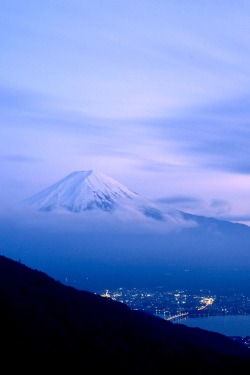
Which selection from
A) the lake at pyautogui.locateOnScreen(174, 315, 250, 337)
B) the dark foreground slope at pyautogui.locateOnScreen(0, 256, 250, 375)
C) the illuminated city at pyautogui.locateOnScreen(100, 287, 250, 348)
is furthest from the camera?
the illuminated city at pyautogui.locateOnScreen(100, 287, 250, 348)

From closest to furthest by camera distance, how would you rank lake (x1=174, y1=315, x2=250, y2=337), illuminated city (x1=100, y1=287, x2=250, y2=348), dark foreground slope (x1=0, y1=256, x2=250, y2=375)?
dark foreground slope (x1=0, y1=256, x2=250, y2=375) → lake (x1=174, y1=315, x2=250, y2=337) → illuminated city (x1=100, y1=287, x2=250, y2=348)

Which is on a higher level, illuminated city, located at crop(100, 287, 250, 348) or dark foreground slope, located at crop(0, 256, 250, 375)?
illuminated city, located at crop(100, 287, 250, 348)

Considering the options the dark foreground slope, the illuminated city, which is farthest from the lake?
the dark foreground slope

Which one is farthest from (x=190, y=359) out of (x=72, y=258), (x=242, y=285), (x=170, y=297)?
(x=72, y=258)

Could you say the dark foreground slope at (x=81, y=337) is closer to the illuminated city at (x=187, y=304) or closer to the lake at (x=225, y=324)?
the lake at (x=225, y=324)

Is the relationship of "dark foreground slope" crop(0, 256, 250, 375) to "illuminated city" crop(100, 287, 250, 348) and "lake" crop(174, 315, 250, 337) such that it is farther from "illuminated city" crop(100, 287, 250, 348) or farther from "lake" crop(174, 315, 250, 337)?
"illuminated city" crop(100, 287, 250, 348)

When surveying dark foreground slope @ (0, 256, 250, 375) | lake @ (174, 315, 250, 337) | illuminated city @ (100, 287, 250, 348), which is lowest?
dark foreground slope @ (0, 256, 250, 375)

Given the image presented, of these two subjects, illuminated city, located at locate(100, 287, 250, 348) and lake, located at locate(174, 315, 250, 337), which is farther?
illuminated city, located at locate(100, 287, 250, 348)

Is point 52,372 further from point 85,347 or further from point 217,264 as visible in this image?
point 217,264

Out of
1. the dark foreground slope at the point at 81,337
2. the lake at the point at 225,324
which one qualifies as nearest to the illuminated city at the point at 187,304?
the lake at the point at 225,324
